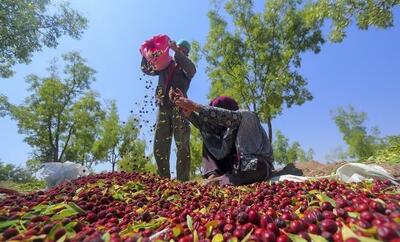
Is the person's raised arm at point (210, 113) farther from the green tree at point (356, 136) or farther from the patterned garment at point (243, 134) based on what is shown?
the green tree at point (356, 136)

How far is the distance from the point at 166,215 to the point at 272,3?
52.6ft

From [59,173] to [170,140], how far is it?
1644mm

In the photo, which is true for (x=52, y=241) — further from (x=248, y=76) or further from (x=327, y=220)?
(x=248, y=76)

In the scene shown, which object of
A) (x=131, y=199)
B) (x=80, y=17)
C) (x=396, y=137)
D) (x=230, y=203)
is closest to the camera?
(x=230, y=203)

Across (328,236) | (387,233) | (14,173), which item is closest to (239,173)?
(328,236)

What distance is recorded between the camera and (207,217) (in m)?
1.82

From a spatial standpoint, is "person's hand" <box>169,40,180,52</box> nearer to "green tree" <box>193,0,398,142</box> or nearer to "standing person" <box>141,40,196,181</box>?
"standing person" <box>141,40,196,181</box>

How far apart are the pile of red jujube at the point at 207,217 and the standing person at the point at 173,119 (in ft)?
6.88

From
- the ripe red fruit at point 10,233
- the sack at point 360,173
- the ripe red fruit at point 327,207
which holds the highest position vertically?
the sack at point 360,173

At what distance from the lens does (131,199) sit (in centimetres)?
262

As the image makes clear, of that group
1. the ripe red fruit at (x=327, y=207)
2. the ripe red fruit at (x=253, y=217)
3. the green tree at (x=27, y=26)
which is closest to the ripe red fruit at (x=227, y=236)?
the ripe red fruit at (x=253, y=217)

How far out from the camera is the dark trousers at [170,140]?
4887 mm

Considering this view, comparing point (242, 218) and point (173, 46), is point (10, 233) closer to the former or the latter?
point (242, 218)

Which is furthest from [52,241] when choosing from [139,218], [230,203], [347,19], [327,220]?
[347,19]
